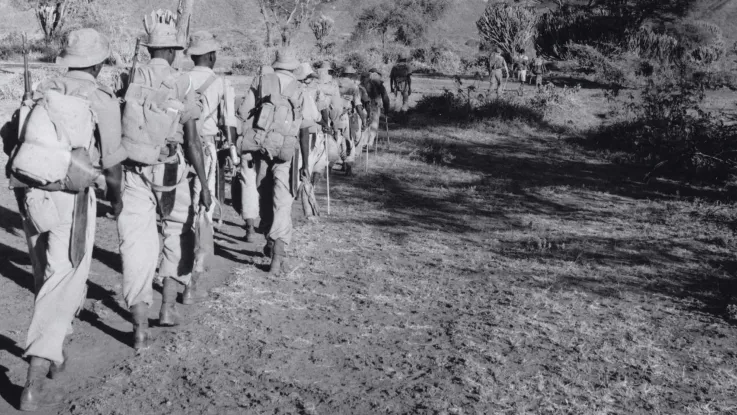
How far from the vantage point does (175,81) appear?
16.1 feet

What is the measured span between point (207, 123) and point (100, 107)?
2.44 meters

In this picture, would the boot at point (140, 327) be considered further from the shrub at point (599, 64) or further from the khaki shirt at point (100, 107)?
the shrub at point (599, 64)

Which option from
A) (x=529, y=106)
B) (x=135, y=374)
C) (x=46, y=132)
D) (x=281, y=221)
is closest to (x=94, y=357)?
(x=135, y=374)

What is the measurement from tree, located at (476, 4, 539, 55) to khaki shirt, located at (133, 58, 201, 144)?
3068 cm

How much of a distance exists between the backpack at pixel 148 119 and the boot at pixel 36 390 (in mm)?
1375

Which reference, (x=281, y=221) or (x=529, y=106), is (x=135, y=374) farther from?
(x=529, y=106)

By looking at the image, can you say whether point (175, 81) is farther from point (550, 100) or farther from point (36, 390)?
point (550, 100)

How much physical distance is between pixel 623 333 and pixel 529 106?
15119 millimetres

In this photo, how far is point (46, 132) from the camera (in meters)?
3.80

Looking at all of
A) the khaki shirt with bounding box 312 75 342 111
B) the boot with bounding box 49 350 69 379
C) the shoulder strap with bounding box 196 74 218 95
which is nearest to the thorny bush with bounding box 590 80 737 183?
the khaki shirt with bounding box 312 75 342 111

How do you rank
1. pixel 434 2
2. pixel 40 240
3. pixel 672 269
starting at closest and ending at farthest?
pixel 40 240 → pixel 672 269 → pixel 434 2

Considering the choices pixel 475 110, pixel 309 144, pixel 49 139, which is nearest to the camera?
pixel 49 139

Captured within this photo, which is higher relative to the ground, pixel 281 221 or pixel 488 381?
pixel 281 221

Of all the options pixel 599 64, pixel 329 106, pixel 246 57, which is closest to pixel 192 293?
pixel 329 106
